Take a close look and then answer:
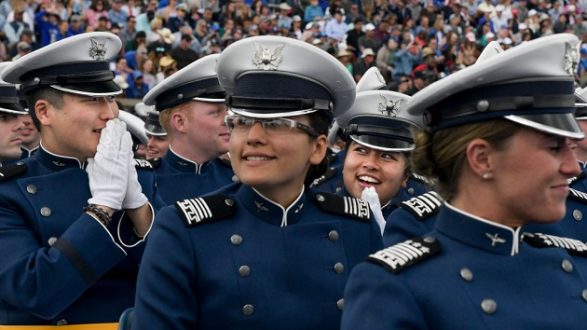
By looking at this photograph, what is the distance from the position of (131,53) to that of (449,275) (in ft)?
66.2

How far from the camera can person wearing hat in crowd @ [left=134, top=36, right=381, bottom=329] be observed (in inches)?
163

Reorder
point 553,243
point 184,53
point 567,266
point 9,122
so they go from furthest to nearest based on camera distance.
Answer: point 184,53 → point 9,122 → point 553,243 → point 567,266

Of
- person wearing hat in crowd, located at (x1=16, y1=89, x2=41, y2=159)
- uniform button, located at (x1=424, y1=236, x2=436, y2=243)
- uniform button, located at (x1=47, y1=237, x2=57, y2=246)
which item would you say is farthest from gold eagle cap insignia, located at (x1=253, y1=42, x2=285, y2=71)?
person wearing hat in crowd, located at (x1=16, y1=89, x2=41, y2=159)

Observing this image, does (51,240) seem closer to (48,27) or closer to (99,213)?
(99,213)

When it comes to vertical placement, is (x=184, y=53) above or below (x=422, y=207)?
below

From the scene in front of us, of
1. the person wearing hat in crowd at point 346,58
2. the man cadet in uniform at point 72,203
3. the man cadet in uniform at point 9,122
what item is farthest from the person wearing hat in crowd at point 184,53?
the man cadet in uniform at point 72,203

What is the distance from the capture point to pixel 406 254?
11.3 ft

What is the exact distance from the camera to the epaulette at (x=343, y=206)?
4555 millimetres

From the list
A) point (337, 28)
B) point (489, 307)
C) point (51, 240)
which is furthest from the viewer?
point (337, 28)

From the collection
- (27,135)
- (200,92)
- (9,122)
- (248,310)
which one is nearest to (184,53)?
(27,135)

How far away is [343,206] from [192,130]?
3027 mm

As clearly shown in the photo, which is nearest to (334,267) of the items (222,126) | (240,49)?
(240,49)

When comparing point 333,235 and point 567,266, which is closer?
point 567,266

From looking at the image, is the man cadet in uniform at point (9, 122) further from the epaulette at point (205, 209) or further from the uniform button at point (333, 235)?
the uniform button at point (333, 235)
